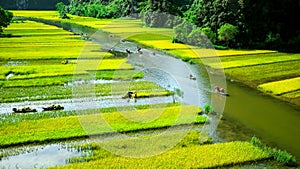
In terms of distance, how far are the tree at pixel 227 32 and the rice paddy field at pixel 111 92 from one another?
6.37 ft

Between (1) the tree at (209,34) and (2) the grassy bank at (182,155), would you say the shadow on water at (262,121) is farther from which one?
(1) the tree at (209,34)

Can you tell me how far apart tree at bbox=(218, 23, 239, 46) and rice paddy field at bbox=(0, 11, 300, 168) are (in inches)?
76.5

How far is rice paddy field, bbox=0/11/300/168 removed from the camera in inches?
641

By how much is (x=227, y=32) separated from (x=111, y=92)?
73.3 feet

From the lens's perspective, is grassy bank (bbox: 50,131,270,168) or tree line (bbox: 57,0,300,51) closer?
grassy bank (bbox: 50,131,270,168)

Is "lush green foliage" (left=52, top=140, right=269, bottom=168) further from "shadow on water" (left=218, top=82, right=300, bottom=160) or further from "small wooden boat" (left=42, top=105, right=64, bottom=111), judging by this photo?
"small wooden boat" (left=42, top=105, right=64, bottom=111)

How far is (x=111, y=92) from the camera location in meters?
25.7

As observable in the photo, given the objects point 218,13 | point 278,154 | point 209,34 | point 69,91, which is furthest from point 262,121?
point 218,13

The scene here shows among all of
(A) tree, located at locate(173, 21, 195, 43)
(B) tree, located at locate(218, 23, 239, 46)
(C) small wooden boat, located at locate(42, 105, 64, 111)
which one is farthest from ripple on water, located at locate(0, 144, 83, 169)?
(A) tree, located at locate(173, 21, 195, 43)

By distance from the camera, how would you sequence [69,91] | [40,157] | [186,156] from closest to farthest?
1. [40,157]
2. [186,156]
3. [69,91]

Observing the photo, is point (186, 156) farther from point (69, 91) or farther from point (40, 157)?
point (69, 91)

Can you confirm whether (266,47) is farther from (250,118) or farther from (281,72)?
(250,118)

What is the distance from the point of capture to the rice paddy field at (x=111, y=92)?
641 inches

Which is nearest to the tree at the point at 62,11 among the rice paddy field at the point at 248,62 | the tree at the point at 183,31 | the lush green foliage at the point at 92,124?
the rice paddy field at the point at 248,62
